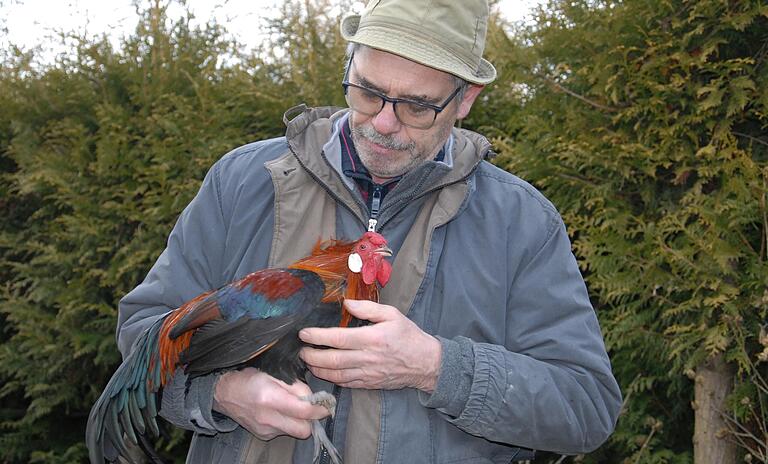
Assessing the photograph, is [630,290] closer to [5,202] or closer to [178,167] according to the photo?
[178,167]

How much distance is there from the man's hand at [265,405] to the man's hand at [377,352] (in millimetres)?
105

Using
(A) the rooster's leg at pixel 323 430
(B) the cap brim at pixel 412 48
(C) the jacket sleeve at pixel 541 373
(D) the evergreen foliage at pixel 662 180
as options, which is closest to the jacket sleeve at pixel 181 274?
(A) the rooster's leg at pixel 323 430

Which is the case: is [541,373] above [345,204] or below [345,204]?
below

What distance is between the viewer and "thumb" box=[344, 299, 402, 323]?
2174mm

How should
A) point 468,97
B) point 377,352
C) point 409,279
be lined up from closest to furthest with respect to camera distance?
point 377,352
point 409,279
point 468,97

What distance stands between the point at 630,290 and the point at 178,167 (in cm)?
320

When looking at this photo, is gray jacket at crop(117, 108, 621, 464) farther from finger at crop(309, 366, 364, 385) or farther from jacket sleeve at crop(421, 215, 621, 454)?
finger at crop(309, 366, 364, 385)

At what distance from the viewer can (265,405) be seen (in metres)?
Answer: 2.17

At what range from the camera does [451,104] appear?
105 inches

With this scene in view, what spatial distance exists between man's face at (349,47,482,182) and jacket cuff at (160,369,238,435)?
869 millimetres

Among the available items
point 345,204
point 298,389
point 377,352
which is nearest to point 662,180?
point 345,204

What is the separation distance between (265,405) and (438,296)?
2.03ft

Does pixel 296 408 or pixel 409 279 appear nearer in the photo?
pixel 296 408

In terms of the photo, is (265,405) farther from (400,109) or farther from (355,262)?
(400,109)
